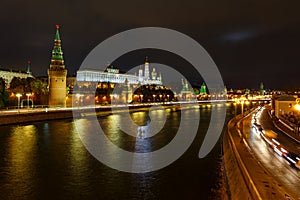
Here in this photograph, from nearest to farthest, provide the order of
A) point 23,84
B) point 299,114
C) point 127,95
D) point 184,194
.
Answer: point 184,194 → point 299,114 → point 23,84 → point 127,95

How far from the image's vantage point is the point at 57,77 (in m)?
58.1

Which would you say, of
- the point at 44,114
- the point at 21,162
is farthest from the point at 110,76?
the point at 21,162

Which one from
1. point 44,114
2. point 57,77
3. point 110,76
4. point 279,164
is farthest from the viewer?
point 110,76

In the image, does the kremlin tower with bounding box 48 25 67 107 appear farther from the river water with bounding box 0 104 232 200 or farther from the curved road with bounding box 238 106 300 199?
the curved road with bounding box 238 106 300 199

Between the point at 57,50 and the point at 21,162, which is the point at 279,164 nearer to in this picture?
the point at 21,162

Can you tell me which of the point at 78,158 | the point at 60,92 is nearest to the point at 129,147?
the point at 78,158

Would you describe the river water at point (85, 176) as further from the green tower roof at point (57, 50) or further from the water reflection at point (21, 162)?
the green tower roof at point (57, 50)

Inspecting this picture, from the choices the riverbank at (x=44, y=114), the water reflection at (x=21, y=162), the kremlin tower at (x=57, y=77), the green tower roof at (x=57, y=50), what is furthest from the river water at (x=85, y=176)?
the green tower roof at (x=57, y=50)

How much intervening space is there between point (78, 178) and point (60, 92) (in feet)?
153

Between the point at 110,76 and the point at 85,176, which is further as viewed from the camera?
the point at 110,76

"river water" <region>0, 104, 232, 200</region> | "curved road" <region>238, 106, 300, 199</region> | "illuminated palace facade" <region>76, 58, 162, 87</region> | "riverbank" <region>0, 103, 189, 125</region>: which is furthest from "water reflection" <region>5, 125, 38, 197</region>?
"illuminated palace facade" <region>76, 58, 162, 87</region>

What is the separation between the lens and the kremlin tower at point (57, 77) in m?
56.8

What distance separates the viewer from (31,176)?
47.1ft

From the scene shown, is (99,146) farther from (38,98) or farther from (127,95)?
(127,95)
